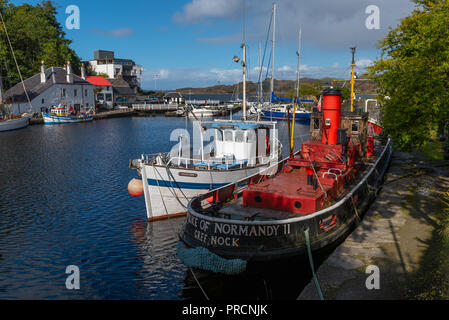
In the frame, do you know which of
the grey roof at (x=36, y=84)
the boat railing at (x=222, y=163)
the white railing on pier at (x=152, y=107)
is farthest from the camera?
the white railing on pier at (x=152, y=107)

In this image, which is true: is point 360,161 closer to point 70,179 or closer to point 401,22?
point 401,22

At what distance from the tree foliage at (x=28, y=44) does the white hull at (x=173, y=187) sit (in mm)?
75407

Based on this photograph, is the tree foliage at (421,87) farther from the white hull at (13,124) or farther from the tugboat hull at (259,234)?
the white hull at (13,124)

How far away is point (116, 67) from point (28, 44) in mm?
51005

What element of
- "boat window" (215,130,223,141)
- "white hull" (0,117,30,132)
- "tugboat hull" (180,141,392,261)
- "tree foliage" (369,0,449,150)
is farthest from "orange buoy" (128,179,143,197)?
"white hull" (0,117,30,132)

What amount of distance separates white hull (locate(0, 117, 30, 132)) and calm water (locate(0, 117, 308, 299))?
28741 mm

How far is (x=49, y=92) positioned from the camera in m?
78.5

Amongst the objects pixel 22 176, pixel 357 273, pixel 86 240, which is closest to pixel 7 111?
pixel 22 176

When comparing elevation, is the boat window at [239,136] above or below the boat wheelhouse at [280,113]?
below

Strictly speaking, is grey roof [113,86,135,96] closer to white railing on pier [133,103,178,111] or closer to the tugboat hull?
white railing on pier [133,103,178,111]

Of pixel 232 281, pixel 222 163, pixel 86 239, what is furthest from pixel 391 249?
pixel 86 239

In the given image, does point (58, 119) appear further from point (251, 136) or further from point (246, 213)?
point (246, 213)

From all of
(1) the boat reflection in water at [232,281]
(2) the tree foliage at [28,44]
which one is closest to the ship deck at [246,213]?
(1) the boat reflection in water at [232,281]

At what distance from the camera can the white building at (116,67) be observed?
5576 inches
